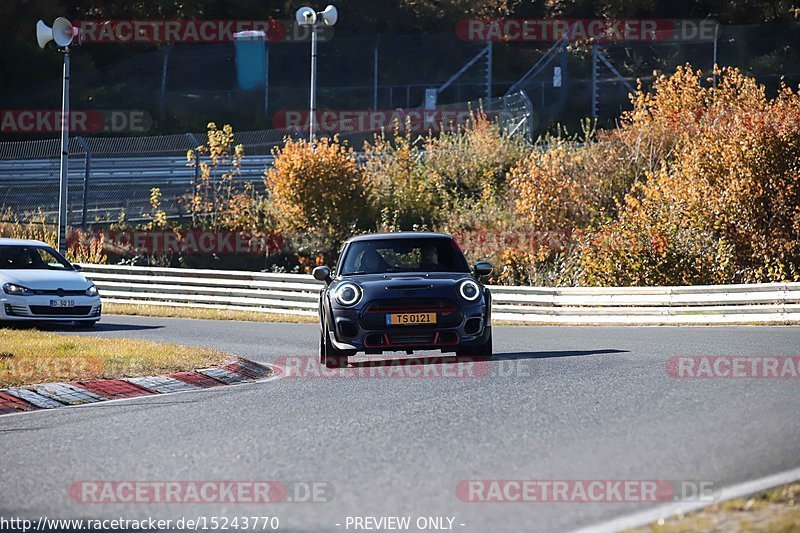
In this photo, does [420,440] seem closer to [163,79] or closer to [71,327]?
[71,327]

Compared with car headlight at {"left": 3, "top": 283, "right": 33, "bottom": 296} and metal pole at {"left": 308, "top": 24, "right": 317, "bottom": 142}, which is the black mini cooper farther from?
metal pole at {"left": 308, "top": 24, "right": 317, "bottom": 142}

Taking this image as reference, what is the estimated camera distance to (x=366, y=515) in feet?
21.3

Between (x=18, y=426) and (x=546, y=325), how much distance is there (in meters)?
15.4

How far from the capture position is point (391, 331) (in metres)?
14.0

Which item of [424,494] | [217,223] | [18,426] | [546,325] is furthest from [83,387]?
[217,223]

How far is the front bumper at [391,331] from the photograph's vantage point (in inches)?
549

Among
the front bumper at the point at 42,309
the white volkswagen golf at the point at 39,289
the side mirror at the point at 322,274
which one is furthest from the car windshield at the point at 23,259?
the side mirror at the point at 322,274

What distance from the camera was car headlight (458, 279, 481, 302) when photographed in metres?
14.2

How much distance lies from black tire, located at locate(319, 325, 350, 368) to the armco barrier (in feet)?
35.6

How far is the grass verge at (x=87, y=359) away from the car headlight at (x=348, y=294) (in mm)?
1624

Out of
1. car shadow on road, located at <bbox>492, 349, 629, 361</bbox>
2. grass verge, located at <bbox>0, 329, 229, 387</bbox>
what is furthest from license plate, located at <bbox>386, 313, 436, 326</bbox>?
grass verge, located at <bbox>0, 329, 229, 387</bbox>

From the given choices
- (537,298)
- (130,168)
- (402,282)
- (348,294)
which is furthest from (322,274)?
(130,168)

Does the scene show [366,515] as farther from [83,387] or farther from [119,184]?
[119,184]

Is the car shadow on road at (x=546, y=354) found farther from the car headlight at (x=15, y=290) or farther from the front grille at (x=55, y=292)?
the car headlight at (x=15, y=290)
